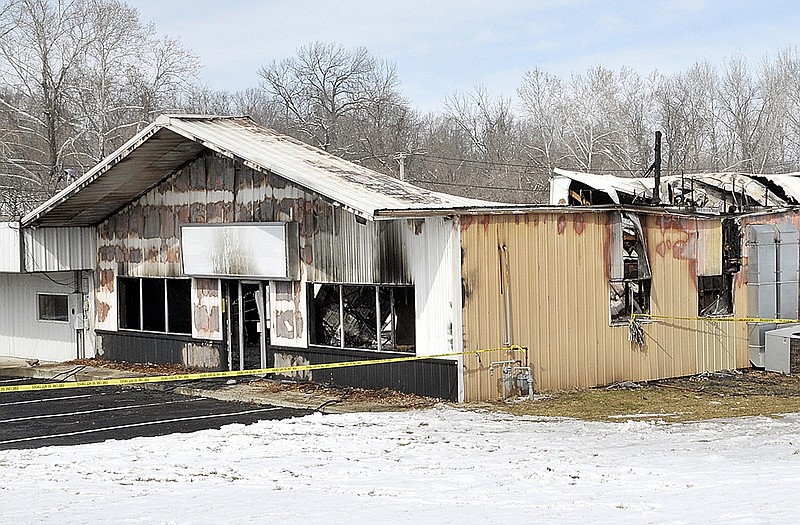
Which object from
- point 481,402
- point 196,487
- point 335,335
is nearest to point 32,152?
point 335,335

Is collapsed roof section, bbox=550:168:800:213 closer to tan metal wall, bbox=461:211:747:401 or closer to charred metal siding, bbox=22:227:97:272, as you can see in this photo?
tan metal wall, bbox=461:211:747:401

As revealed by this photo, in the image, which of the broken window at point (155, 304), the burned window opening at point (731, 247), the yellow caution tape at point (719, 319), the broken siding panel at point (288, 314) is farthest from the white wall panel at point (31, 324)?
the burned window opening at point (731, 247)

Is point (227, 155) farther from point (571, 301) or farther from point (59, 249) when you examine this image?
point (571, 301)

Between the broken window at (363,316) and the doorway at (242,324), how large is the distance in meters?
1.86

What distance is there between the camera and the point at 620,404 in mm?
17234

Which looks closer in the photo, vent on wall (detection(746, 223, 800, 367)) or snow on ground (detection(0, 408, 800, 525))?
snow on ground (detection(0, 408, 800, 525))

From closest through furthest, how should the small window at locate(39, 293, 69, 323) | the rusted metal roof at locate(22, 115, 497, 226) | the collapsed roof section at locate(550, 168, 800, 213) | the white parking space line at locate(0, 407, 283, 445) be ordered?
the white parking space line at locate(0, 407, 283, 445)
the rusted metal roof at locate(22, 115, 497, 226)
the collapsed roof section at locate(550, 168, 800, 213)
the small window at locate(39, 293, 69, 323)

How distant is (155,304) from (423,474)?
13721 millimetres

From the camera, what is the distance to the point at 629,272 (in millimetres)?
19672

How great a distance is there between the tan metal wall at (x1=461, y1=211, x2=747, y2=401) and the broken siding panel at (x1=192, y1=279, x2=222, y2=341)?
6.54 metres

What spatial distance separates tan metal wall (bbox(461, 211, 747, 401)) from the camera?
17328 millimetres

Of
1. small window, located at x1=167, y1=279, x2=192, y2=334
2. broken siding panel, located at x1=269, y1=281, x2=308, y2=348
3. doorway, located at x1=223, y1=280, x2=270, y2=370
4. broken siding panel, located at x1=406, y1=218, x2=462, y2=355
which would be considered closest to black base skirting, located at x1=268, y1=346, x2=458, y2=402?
broken siding panel, located at x1=269, y1=281, x2=308, y2=348

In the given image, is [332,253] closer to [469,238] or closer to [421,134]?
[469,238]

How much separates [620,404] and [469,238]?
3.65 meters
